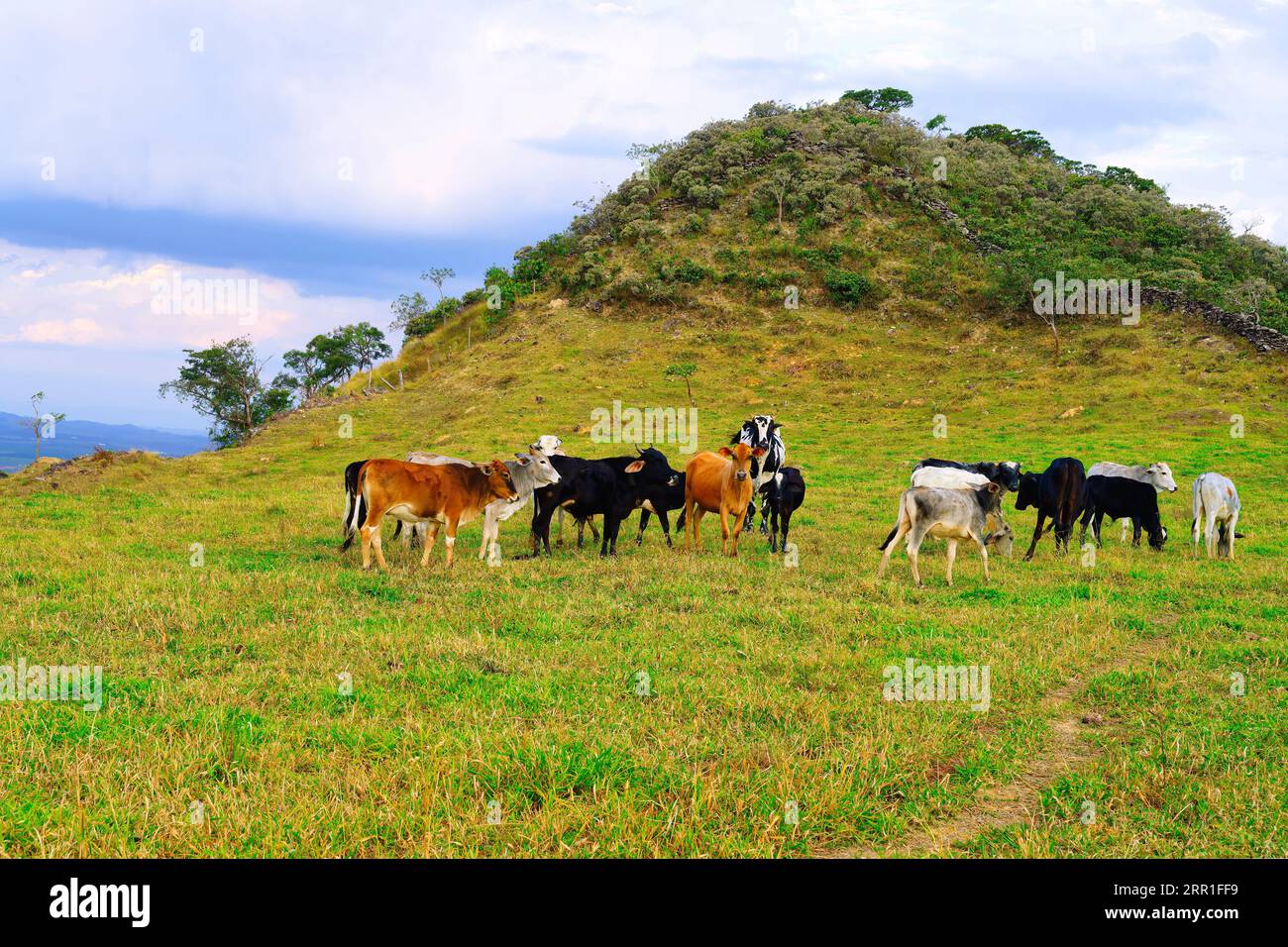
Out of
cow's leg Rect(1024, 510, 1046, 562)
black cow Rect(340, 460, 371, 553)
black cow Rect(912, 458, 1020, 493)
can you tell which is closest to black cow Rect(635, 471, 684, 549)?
black cow Rect(340, 460, 371, 553)

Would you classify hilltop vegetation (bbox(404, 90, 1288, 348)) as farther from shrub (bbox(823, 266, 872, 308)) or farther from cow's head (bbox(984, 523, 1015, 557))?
cow's head (bbox(984, 523, 1015, 557))

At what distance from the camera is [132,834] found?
422 centimetres

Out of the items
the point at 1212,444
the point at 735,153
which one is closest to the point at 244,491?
the point at 1212,444

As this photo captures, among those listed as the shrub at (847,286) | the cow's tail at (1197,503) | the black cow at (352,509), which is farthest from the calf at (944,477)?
the shrub at (847,286)

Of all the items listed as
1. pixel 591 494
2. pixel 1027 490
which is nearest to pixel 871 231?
pixel 1027 490

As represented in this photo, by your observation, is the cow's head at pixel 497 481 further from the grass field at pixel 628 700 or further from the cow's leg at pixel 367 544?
the cow's leg at pixel 367 544

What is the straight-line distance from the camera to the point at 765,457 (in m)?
16.2

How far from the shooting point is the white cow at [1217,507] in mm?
13250

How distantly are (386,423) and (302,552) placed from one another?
103 ft

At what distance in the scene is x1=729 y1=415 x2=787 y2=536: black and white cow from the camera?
51.3 feet

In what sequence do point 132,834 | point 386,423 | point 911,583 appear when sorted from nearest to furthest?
point 132,834
point 911,583
point 386,423

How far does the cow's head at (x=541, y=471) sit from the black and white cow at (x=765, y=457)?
4027 mm

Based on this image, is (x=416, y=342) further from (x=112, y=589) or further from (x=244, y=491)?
(x=112, y=589)

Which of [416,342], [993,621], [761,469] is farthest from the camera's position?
[416,342]
